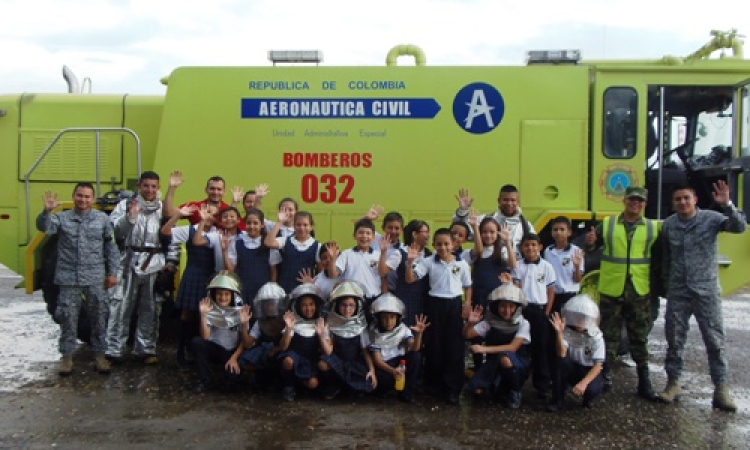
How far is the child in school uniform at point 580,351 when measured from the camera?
568 cm

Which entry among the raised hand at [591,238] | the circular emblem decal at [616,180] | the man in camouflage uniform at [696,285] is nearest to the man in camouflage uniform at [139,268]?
the raised hand at [591,238]

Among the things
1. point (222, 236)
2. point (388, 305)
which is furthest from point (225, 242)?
point (388, 305)

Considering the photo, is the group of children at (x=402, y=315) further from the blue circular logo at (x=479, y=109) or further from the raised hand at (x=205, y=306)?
the blue circular logo at (x=479, y=109)

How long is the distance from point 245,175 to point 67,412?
297cm

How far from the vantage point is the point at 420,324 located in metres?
5.87

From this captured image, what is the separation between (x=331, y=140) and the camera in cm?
749

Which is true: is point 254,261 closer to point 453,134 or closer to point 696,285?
point 453,134

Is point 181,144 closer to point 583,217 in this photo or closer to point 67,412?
point 67,412

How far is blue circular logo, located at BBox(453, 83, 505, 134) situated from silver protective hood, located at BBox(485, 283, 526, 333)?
2126mm

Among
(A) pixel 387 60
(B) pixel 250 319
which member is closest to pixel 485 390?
(B) pixel 250 319

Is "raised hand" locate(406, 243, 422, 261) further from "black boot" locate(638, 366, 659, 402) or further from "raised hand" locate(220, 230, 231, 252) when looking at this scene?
"black boot" locate(638, 366, 659, 402)

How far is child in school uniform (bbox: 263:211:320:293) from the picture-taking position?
20.6 feet

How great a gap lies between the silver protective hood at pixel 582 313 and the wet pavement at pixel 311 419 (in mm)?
677

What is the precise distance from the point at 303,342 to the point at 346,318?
0.40m
